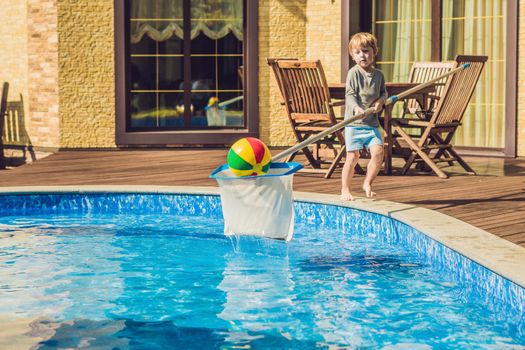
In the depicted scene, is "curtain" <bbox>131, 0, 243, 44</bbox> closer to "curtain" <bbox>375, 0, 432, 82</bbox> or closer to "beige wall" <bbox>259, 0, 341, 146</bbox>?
"beige wall" <bbox>259, 0, 341, 146</bbox>

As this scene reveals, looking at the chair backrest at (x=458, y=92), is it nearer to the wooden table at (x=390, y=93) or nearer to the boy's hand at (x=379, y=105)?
the wooden table at (x=390, y=93)

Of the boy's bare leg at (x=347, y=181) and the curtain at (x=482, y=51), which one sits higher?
the curtain at (x=482, y=51)

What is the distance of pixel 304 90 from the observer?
29.6ft

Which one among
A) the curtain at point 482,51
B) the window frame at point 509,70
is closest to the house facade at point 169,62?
the window frame at point 509,70

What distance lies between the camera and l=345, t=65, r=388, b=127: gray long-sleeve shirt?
7203mm

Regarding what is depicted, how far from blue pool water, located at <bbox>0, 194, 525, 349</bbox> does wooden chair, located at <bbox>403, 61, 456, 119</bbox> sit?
8.86 feet

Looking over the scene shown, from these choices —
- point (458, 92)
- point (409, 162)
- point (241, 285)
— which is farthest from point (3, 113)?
point (241, 285)

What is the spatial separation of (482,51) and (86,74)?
15.2 ft

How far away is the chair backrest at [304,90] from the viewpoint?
28.9 feet

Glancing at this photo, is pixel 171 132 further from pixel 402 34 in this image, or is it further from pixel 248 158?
pixel 248 158

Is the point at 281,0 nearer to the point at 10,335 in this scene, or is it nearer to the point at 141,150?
the point at 141,150

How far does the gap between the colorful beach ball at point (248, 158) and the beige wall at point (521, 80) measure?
17.0 feet

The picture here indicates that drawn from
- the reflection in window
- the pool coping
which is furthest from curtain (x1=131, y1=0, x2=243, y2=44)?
the pool coping

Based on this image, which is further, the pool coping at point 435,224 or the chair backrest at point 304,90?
the chair backrest at point 304,90
